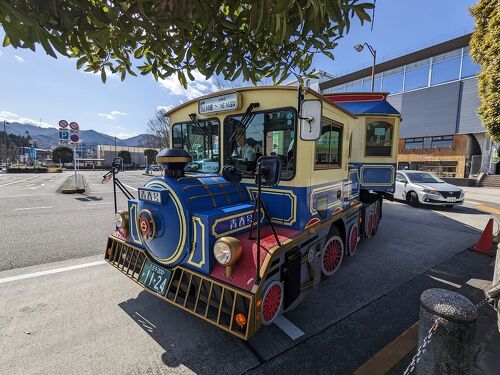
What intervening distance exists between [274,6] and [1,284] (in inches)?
208

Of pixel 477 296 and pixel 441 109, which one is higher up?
pixel 441 109

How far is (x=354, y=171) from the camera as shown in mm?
5312

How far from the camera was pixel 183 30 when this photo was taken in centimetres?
256

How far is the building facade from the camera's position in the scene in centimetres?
2270

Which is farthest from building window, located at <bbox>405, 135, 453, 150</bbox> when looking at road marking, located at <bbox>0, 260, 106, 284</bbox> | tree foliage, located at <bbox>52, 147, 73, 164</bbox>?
tree foliage, located at <bbox>52, 147, 73, 164</bbox>

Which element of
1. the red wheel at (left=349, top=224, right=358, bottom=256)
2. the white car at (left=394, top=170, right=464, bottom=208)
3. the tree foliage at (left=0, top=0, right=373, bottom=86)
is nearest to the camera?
the tree foliage at (left=0, top=0, right=373, bottom=86)

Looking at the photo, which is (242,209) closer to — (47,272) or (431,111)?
(47,272)

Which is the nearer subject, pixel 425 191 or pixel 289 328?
pixel 289 328

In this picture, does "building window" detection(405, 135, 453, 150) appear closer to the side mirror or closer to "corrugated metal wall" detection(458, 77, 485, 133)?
"corrugated metal wall" detection(458, 77, 485, 133)

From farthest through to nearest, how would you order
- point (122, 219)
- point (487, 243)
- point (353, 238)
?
point (487, 243) → point (353, 238) → point (122, 219)

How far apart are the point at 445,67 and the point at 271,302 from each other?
104 feet

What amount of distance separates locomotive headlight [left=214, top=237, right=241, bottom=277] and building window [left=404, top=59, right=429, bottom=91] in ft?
104

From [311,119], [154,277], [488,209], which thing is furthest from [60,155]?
[488,209]

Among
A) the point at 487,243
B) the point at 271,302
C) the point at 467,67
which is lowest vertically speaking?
the point at 487,243
